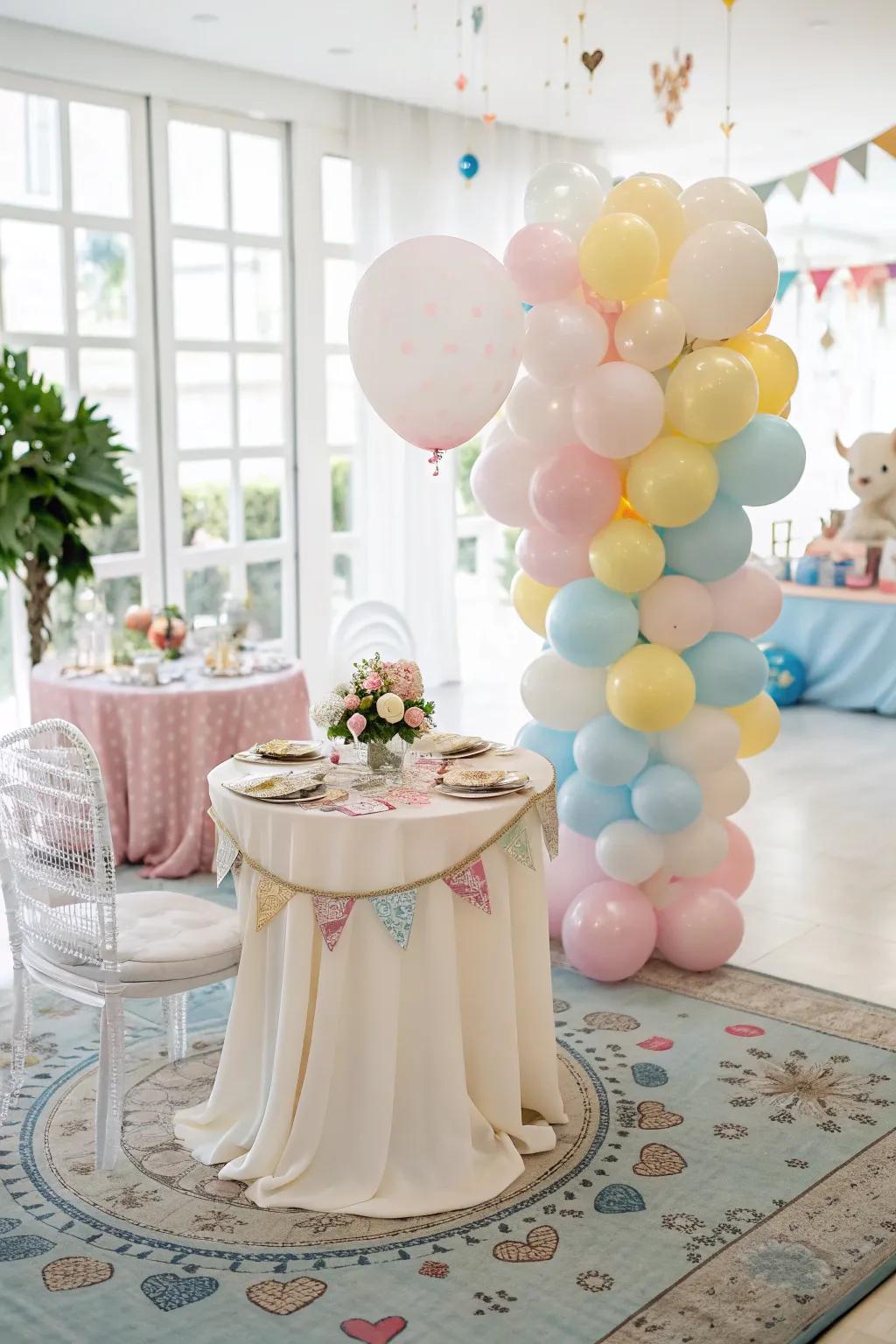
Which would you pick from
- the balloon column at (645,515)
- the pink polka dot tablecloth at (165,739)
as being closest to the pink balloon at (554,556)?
the balloon column at (645,515)

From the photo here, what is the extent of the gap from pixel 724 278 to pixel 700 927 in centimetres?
176

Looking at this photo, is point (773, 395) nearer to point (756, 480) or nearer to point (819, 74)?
point (756, 480)

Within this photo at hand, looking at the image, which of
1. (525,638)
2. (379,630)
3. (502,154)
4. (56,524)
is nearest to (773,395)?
(379,630)

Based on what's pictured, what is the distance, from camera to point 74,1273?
105 inches

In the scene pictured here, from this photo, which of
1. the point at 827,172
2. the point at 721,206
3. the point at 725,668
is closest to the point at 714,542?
the point at 725,668

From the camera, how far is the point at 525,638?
914cm

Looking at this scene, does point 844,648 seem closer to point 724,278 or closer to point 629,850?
point 629,850

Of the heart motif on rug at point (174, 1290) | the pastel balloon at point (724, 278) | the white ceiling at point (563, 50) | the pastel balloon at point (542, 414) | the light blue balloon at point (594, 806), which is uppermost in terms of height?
the white ceiling at point (563, 50)

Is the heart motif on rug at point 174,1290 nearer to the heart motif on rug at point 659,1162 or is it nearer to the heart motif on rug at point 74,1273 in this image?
the heart motif on rug at point 74,1273

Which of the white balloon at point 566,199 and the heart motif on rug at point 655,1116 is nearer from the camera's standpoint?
the heart motif on rug at point 655,1116

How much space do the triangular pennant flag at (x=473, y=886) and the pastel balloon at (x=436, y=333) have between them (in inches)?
42.9

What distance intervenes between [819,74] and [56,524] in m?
4.09

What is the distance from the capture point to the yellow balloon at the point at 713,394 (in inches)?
142

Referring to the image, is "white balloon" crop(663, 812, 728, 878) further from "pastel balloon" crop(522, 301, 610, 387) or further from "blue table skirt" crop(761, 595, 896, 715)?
"blue table skirt" crop(761, 595, 896, 715)
